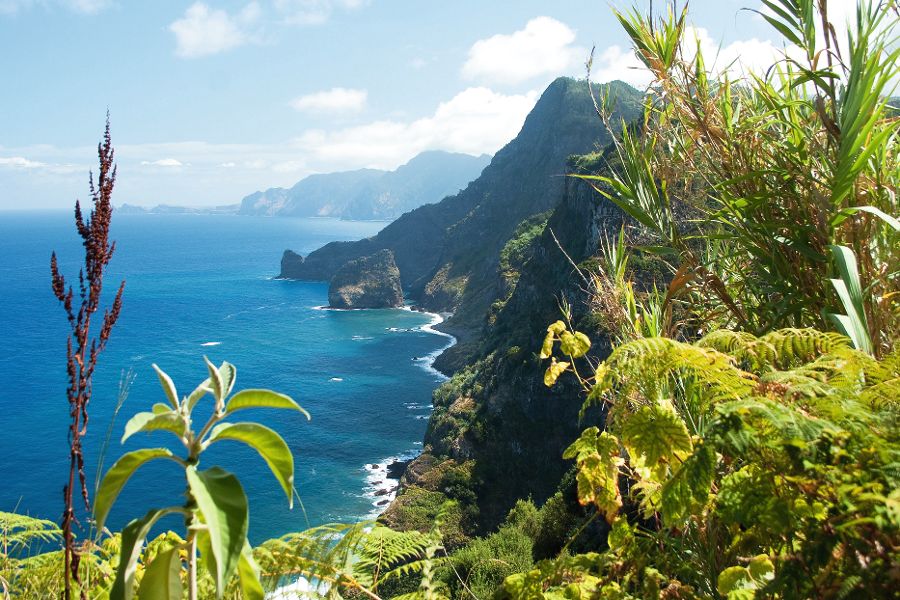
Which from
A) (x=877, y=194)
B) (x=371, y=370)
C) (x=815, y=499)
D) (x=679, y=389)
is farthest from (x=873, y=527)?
(x=371, y=370)

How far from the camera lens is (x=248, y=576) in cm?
119

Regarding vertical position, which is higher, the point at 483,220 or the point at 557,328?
the point at 483,220

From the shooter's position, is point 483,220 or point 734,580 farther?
point 483,220

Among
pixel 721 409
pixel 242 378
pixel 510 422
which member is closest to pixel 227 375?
pixel 721 409

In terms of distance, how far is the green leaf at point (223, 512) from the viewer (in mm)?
917

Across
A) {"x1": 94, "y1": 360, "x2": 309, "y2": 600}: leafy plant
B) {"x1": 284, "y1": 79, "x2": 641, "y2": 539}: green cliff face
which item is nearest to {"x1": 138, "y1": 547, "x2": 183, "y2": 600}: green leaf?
{"x1": 94, "y1": 360, "x2": 309, "y2": 600}: leafy plant

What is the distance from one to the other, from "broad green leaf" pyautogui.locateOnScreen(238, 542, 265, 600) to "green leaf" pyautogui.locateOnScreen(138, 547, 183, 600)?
0.38ft

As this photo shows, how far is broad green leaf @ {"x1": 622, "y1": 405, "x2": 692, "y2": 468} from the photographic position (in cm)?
170

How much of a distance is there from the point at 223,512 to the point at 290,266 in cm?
12849

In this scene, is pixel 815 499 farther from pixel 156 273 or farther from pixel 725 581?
pixel 156 273

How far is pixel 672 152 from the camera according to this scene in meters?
3.28

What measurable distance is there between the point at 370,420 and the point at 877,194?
50.7 m

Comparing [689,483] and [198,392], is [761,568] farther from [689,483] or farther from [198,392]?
[198,392]

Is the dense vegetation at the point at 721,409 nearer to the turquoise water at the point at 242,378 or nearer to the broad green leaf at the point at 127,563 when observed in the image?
the broad green leaf at the point at 127,563
